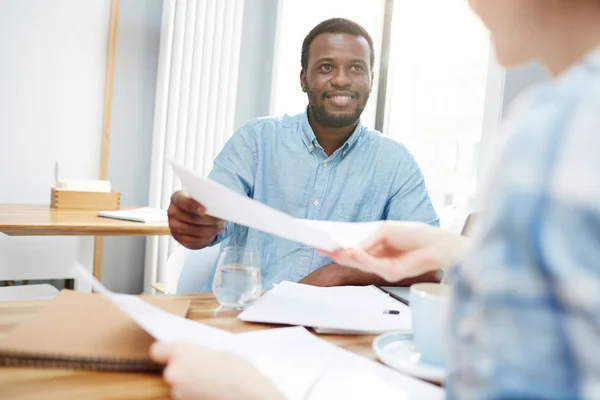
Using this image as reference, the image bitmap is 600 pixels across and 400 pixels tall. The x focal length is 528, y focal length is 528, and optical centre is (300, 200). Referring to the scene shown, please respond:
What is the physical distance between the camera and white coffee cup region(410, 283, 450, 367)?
2.06 feet

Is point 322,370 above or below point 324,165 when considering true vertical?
below

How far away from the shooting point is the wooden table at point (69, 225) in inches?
73.9

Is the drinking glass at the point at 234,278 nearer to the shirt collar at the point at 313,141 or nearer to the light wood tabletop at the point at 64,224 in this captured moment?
the shirt collar at the point at 313,141

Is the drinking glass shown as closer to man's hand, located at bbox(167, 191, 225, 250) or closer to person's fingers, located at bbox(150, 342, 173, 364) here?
man's hand, located at bbox(167, 191, 225, 250)

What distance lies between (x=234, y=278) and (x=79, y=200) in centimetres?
179

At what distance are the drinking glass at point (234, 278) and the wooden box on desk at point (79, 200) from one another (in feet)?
5.75

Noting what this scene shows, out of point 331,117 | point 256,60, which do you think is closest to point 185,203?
point 331,117

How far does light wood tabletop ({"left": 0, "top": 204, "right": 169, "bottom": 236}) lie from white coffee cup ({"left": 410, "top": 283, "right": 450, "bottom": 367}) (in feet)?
5.24

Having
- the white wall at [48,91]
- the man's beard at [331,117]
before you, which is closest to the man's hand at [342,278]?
the man's beard at [331,117]

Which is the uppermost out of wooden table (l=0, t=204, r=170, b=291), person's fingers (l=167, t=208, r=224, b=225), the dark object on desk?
person's fingers (l=167, t=208, r=224, b=225)

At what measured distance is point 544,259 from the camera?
25cm

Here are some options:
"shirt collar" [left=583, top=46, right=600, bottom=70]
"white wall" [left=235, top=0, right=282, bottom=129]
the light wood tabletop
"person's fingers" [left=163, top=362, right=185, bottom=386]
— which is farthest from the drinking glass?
"white wall" [left=235, top=0, right=282, bottom=129]

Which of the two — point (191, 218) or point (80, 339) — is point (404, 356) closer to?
point (80, 339)

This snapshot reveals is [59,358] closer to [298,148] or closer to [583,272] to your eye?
[583,272]
